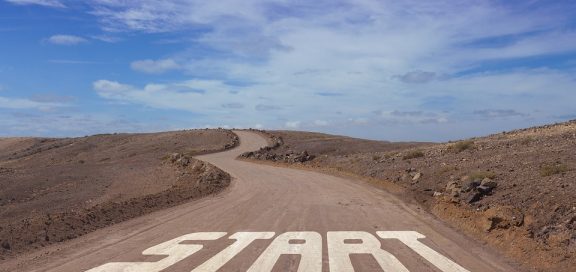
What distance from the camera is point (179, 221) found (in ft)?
48.9

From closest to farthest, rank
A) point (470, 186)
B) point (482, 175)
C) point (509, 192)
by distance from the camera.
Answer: point (509, 192) < point (470, 186) < point (482, 175)

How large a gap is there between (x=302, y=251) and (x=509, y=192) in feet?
25.4

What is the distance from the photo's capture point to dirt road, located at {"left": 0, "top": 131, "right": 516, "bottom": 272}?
9.20m

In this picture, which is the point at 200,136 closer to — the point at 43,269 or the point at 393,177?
the point at 393,177

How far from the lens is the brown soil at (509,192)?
10.2 m

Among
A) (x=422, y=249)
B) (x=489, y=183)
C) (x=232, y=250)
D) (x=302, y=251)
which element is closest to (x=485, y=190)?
(x=489, y=183)

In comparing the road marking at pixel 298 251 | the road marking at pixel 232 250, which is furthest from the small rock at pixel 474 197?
the road marking at pixel 232 250

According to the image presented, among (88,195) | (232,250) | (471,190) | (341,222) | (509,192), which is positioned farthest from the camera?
(88,195)

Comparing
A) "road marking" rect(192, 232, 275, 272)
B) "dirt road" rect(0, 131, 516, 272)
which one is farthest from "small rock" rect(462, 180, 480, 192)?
"road marking" rect(192, 232, 275, 272)

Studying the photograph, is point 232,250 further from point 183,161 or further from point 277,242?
Result: point 183,161

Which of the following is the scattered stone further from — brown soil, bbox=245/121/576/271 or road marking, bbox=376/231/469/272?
road marking, bbox=376/231/469/272

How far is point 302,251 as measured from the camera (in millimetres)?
10188

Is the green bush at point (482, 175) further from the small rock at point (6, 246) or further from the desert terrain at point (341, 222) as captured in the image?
the small rock at point (6, 246)

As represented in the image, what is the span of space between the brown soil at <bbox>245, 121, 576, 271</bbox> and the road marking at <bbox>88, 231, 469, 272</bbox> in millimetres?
1664
